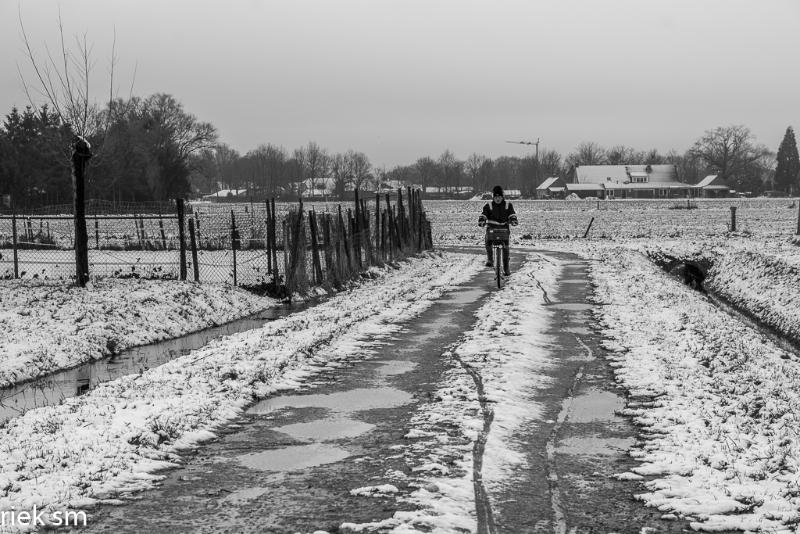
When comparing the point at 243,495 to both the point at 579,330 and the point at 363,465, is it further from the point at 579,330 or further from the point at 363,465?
the point at 579,330

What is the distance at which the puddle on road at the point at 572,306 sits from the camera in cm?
1489

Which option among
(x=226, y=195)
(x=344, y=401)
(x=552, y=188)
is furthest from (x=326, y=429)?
(x=226, y=195)

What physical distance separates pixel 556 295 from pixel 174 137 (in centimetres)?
9045

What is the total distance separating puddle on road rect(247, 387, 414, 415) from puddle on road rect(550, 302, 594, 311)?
276 inches

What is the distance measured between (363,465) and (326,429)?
115cm

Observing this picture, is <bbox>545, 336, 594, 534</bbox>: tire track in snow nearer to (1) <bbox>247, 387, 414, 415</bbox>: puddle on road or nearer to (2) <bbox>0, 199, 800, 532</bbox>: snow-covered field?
(2) <bbox>0, 199, 800, 532</bbox>: snow-covered field

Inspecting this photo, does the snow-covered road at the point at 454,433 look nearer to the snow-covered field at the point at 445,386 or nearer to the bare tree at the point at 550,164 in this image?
the snow-covered field at the point at 445,386

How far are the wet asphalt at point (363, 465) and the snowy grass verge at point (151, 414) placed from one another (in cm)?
26

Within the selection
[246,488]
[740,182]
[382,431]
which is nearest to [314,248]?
[382,431]

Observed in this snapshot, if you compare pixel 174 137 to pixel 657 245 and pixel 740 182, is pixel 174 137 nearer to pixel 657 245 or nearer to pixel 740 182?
pixel 657 245

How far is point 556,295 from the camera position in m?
16.9

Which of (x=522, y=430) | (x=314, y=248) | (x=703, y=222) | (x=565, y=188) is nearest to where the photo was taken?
(x=522, y=430)

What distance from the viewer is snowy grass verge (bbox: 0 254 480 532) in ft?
18.6

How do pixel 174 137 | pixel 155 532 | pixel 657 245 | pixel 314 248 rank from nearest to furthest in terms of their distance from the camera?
pixel 155 532 < pixel 314 248 < pixel 657 245 < pixel 174 137
